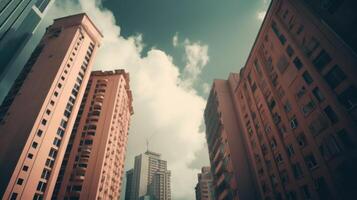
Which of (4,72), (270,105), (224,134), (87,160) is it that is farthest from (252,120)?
(4,72)

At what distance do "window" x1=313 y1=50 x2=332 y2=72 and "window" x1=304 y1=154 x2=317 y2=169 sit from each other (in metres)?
9.79

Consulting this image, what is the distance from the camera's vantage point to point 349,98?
1959cm

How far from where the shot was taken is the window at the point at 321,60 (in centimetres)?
2238

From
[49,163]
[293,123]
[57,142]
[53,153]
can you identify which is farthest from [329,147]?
[57,142]

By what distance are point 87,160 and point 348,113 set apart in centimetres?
4901

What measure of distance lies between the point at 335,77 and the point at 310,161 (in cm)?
967

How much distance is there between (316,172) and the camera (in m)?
22.4

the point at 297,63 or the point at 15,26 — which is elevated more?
the point at 15,26

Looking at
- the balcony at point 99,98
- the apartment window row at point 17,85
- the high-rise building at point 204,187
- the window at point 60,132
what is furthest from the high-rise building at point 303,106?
the high-rise building at point 204,187

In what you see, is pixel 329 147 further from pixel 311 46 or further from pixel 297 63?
pixel 311 46

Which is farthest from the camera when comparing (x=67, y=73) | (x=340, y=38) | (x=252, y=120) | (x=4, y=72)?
(x=4, y=72)

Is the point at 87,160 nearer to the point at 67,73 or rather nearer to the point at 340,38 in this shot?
the point at 67,73

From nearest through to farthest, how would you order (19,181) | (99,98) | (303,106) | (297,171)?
(303,106), (297,171), (19,181), (99,98)

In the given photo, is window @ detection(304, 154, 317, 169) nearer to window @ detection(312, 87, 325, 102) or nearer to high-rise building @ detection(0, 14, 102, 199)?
window @ detection(312, 87, 325, 102)
